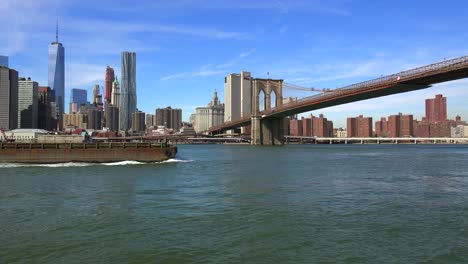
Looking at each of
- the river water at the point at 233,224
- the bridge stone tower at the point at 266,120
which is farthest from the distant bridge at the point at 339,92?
the river water at the point at 233,224

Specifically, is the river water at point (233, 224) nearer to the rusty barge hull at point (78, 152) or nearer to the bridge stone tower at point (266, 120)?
the rusty barge hull at point (78, 152)

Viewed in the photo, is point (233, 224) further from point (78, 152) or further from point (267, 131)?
point (267, 131)

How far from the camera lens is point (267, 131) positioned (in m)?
132

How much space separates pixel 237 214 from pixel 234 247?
16.3ft

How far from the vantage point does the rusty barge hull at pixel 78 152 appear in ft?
153

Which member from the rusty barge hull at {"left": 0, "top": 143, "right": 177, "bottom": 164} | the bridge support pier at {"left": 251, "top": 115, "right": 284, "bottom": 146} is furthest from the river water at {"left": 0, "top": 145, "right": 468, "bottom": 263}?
the bridge support pier at {"left": 251, "top": 115, "right": 284, "bottom": 146}

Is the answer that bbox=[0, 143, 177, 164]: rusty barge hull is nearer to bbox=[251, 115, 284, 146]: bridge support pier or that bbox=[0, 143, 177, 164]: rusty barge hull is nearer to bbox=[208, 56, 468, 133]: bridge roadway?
bbox=[208, 56, 468, 133]: bridge roadway

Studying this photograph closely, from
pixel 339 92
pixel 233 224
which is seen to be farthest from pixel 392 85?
pixel 233 224

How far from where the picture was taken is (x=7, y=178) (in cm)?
3194

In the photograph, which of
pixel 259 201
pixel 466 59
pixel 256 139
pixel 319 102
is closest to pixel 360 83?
pixel 319 102

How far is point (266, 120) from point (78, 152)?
289 feet

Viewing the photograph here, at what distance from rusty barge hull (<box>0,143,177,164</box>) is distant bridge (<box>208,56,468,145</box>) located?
139ft

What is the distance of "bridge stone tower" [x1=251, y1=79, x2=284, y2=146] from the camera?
13025cm

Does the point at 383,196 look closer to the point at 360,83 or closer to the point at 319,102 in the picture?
the point at 360,83
